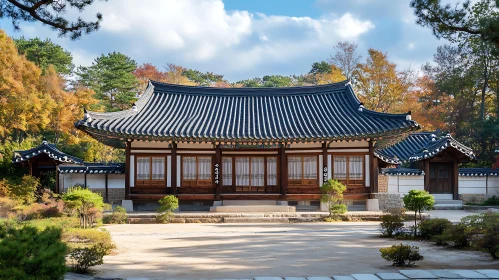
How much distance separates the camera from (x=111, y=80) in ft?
148

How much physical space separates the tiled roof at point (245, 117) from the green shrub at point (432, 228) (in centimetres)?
832

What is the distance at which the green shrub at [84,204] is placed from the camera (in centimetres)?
1634

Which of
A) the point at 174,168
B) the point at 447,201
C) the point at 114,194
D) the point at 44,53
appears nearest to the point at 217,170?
the point at 174,168

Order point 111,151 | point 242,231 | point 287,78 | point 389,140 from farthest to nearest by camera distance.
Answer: point 287,78, point 111,151, point 389,140, point 242,231

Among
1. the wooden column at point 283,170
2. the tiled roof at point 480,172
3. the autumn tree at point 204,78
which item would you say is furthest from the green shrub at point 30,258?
the autumn tree at point 204,78

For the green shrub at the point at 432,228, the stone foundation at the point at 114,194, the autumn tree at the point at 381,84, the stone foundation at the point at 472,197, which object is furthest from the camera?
the autumn tree at the point at 381,84

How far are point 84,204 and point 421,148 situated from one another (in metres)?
22.9

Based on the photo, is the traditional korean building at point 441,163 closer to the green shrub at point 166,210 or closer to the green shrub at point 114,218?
the green shrub at point 166,210

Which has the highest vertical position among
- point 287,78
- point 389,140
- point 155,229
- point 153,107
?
point 287,78

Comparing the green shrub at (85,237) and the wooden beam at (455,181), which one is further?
the wooden beam at (455,181)

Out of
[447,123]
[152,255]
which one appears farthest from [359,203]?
[447,123]

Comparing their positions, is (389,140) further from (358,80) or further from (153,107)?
(358,80)

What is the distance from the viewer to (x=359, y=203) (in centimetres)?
2447

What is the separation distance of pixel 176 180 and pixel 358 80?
80.3 feet
